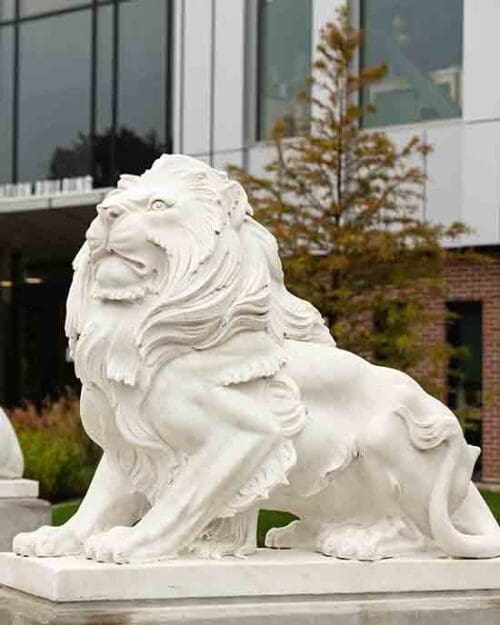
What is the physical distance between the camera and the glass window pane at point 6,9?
24875mm

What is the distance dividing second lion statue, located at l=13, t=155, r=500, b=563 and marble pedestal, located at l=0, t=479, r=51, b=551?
14.1 feet

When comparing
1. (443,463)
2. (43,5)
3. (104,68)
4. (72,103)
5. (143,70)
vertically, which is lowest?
(443,463)

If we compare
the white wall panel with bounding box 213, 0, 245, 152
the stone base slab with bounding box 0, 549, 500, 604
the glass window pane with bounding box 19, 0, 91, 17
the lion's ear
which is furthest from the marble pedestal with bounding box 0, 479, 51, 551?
the glass window pane with bounding box 19, 0, 91, 17

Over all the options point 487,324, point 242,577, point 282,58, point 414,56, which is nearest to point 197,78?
point 282,58

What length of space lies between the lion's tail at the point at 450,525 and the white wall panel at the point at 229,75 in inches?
621

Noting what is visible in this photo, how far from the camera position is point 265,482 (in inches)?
190

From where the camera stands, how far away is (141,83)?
22.9m

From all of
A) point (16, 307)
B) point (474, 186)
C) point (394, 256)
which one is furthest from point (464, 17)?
point (16, 307)

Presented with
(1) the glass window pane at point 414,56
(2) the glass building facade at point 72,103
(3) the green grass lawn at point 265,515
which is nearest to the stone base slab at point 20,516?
(3) the green grass lawn at point 265,515

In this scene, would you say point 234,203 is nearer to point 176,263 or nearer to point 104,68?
point 176,263

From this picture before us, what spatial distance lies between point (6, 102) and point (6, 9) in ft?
5.86

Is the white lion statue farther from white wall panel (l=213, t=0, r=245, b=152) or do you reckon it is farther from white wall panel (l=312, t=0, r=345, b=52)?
white wall panel (l=213, t=0, r=245, b=152)

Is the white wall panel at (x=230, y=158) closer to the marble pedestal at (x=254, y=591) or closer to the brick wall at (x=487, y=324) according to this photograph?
the brick wall at (x=487, y=324)

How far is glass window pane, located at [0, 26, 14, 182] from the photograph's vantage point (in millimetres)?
24750
